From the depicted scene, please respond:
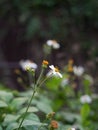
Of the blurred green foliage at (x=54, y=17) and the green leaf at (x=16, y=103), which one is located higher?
the blurred green foliage at (x=54, y=17)

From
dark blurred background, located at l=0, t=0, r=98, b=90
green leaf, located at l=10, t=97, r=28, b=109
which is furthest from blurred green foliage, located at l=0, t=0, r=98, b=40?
green leaf, located at l=10, t=97, r=28, b=109

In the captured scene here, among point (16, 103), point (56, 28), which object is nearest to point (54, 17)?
point (56, 28)

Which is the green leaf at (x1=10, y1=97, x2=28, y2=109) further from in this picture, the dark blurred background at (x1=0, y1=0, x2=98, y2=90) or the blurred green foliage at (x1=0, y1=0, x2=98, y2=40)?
the blurred green foliage at (x1=0, y1=0, x2=98, y2=40)

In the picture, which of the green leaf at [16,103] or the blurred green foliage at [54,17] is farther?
the blurred green foliage at [54,17]

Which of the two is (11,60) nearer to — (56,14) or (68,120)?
(56,14)

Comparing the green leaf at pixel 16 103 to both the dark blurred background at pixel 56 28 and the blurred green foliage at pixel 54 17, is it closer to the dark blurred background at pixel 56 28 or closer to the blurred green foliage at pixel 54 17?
the dark blurred background at pixel 56 28

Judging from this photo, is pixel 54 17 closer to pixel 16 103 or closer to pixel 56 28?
pixel 56 28

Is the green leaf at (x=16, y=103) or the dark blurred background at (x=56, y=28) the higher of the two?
the dark blurred background at (x=56, y=28)

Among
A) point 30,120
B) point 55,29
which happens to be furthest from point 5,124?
point 55,29

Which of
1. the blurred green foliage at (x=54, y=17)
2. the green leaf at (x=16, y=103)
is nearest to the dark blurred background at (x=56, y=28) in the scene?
the blurred green foliage at (x=54, y=17)
